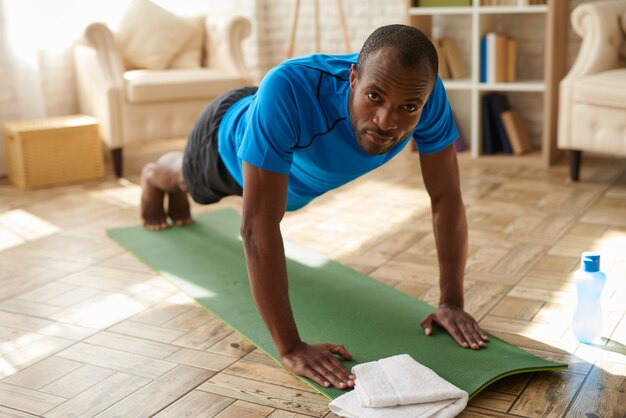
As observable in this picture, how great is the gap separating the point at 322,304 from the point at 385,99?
792mm

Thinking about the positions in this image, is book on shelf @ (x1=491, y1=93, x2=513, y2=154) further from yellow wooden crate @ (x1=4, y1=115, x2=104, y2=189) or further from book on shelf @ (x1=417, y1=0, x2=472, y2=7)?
yellow wooden crate @ (x1=4, y1=115, x2=104, y2=189)

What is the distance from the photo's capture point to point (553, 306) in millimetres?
2121

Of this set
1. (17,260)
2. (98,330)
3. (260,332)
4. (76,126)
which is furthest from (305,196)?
(76,126)

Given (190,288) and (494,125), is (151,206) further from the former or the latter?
(494,125)

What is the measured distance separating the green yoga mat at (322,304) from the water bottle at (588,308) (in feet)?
0.61

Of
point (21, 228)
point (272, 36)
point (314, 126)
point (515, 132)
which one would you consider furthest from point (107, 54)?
point (314, 126)

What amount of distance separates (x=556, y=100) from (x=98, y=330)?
2639 mm

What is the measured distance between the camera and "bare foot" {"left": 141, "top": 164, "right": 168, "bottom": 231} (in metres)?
2.88

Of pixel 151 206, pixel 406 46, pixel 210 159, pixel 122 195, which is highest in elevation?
pixel 406 46

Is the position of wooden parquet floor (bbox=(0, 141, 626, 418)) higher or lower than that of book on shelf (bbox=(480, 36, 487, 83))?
lower

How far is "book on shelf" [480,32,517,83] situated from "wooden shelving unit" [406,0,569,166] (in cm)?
4

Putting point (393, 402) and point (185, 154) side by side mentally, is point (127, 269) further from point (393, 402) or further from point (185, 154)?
point (393, 402)

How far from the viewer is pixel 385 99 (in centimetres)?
156

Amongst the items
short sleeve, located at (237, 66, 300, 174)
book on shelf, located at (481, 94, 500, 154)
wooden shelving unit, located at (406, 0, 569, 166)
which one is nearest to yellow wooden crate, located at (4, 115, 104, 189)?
wooden shelving unit, located at (406, 0, 569, 166)
